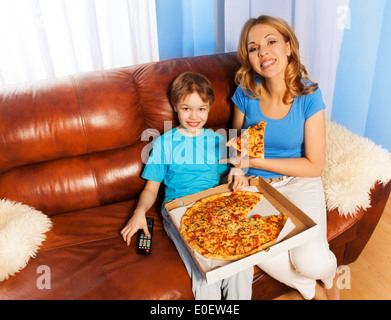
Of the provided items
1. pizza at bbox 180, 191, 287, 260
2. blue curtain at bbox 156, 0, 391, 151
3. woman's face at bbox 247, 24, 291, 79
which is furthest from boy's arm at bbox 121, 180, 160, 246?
blue curtain at bbox 156, 0, 391, 151

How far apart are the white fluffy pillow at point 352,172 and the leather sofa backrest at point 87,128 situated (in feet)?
2.25

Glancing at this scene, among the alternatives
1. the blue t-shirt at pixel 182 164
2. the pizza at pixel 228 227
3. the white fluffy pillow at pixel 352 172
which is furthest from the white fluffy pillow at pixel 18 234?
the white fluffy pillow at pixel 352 172

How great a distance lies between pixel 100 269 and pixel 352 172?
51.6 inches

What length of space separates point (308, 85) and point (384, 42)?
2.93 ft

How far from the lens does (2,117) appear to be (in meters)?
1.63

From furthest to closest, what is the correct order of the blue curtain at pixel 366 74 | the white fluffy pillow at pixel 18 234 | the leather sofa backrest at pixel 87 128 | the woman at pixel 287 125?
the blue curtain at pixel 366 74 → the leather sofa backrest at pixel 87 128 → the woman at pixel 287 125 → the white fluffy pillow at pixel 18 234

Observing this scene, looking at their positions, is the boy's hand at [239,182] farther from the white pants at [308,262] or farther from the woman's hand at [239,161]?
the white pants at [308,262]

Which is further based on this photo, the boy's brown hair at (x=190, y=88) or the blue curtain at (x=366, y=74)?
the blue curtain at (x=366, y=74)

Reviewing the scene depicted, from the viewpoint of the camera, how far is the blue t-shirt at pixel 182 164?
170 cm

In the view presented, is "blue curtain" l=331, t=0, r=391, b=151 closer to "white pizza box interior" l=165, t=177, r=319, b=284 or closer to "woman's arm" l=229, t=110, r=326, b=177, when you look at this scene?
"woman's arm" l=229, t=110, r=326, b=177

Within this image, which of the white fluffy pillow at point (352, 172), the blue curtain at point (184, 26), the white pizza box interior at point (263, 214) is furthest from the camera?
the blue curtain at point (184, 26)

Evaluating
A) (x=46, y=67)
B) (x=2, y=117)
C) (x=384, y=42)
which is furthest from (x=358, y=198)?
(x=46, y=67)

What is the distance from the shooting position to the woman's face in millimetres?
1527

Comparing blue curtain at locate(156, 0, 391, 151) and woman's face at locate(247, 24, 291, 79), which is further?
blue curtain at locate(156, 0, 391, 151)
